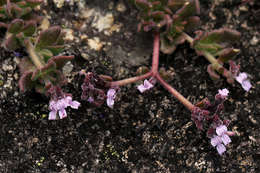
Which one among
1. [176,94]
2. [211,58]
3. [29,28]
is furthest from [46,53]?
[211,58]

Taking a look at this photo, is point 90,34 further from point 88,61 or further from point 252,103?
point 252,103

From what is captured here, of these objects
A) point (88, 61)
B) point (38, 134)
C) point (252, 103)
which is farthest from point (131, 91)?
point (252, 103)

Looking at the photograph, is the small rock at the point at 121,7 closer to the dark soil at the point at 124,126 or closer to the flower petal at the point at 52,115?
the dark soil at the point at 124,126

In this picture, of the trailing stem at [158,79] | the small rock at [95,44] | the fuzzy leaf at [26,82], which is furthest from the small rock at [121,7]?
the fuzzy leaf at [26,82]

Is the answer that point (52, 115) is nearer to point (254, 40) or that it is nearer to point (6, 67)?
point (6, 67)

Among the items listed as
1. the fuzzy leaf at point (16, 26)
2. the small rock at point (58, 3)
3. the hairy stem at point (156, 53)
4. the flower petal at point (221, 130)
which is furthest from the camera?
the small rock at point (58, 3)

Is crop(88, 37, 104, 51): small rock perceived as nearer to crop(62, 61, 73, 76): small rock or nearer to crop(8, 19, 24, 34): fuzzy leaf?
crop(62, 61, 73, 76): small rock

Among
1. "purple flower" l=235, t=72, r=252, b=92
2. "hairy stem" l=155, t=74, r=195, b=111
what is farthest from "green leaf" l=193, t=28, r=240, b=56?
"hairy stem" l=155, t=74, r=195, b=111

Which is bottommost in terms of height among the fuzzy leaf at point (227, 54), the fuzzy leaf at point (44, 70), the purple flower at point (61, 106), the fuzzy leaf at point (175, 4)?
the purple flower at point (61, 106)
